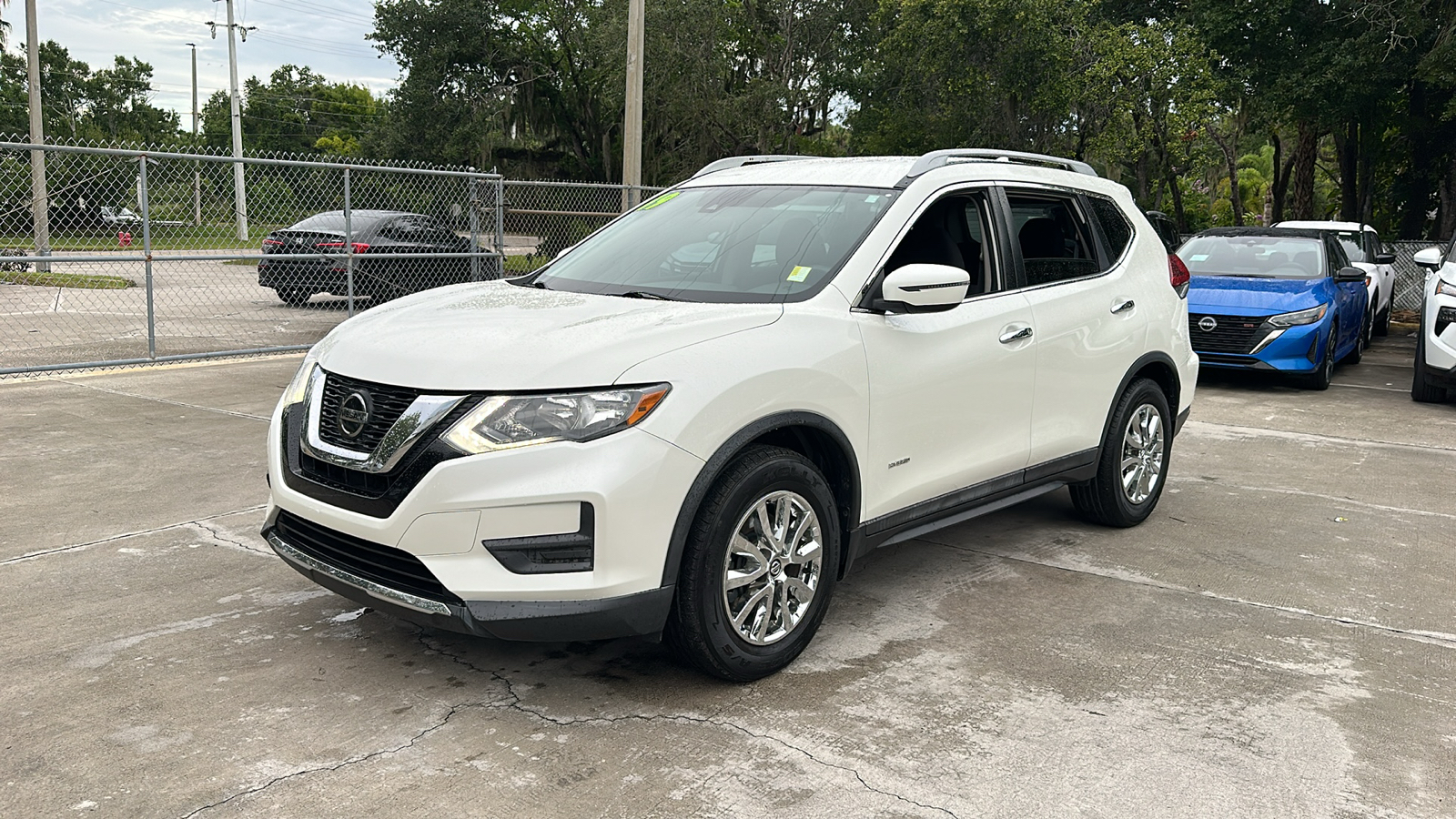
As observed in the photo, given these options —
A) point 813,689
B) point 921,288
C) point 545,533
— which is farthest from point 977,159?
point 545,533

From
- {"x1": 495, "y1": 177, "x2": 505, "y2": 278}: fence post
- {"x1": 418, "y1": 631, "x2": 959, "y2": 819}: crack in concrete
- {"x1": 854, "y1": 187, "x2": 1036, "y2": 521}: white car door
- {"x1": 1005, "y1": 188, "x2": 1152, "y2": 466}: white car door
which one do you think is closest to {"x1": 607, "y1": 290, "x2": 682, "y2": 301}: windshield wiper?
{"x1": 854, "y1": 187, "x2": 1036, "y2": 521}: white car door

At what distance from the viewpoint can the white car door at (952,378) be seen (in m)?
4.23

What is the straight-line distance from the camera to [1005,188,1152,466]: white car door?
5105mm

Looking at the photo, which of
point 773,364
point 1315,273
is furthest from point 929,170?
point 1315,273

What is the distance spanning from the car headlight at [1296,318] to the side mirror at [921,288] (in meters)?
8.03

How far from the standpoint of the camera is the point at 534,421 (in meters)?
3.36

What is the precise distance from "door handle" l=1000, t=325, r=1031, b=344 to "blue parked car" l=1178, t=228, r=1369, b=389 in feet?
23.0

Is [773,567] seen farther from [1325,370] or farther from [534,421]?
[1325,370]

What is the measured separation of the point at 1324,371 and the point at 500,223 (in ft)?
28.2

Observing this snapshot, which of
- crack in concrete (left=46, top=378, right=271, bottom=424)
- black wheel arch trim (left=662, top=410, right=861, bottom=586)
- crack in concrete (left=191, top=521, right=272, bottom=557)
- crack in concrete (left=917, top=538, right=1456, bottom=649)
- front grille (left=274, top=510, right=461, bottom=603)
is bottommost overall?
crack in concrete (left=917, top=538, right=1456, bottom=649)

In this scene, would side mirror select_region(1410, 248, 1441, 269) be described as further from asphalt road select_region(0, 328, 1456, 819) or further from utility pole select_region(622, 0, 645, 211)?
utility pole select_region(622, 0, 645, 211)

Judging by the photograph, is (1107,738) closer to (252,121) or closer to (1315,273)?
(1315,273)

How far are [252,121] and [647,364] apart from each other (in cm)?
9664

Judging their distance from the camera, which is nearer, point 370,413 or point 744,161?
point 370,413
